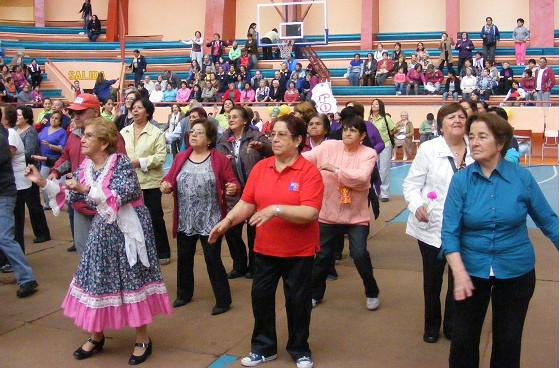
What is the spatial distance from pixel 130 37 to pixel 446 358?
29.2 m

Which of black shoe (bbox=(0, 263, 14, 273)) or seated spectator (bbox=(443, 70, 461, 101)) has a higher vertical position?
seated spectator (bbox=(443, 70, 461, 101))

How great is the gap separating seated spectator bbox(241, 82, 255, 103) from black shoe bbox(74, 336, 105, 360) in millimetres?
18782

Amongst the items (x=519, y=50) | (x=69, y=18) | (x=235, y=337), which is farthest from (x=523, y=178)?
(x=69, y=18)

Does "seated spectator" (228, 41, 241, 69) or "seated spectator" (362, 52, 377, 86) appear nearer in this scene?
"seated spectator" (362, 52, 377, 86)

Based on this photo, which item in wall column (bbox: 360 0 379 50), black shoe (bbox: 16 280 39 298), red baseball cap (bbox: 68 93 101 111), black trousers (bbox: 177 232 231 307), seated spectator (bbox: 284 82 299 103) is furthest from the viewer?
wall column (bbox: 360 0 379 50)

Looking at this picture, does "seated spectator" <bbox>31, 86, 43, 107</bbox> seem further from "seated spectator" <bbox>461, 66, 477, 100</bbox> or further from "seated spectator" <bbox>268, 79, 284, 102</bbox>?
"seated spectator" <bbox>461, 66, 477, 100</bbox>

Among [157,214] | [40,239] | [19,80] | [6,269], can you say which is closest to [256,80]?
[19,80]

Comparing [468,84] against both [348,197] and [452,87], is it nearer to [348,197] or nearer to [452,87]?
[452,87]

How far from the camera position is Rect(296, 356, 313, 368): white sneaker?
4496mm

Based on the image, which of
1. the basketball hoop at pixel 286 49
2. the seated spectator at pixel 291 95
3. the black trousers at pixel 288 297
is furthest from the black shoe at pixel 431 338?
the basketball hoop at pixel 286 49

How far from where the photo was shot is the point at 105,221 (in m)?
4.57

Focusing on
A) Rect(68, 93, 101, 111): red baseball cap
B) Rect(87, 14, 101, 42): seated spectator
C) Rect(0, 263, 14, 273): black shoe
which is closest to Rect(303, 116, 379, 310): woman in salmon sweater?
Rect(68, 93, 101, 111): red baseball cap

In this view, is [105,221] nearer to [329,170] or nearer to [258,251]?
[258,251]

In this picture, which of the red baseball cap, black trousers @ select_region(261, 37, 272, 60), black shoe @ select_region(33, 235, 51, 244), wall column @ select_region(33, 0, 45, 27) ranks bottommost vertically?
black shoe @ select_region(33, 235, 51, 244)
